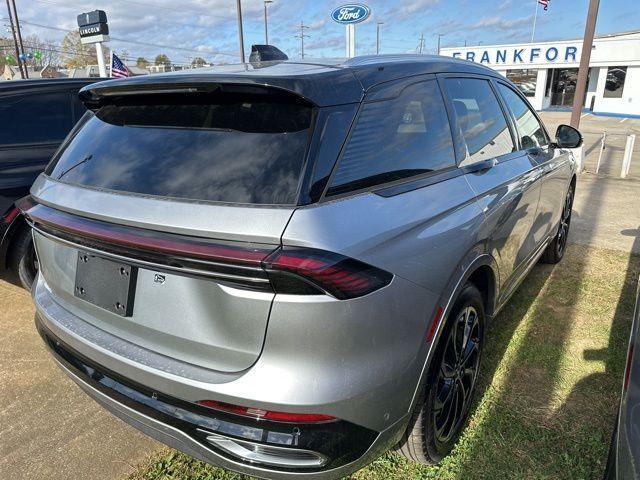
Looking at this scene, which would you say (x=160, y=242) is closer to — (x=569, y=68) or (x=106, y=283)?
(x=106, y=283)

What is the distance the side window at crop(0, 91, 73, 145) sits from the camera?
13.1 feet

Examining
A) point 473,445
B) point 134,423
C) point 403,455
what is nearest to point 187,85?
point 134,423

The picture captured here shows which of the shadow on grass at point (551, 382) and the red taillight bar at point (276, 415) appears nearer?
the red taillight bar at point (276, 415)

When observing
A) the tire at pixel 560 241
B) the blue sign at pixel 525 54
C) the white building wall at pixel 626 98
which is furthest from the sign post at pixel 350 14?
the white building wall at pixel 626 98

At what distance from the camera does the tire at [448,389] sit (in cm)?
202

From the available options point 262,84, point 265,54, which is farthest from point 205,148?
point 265,54

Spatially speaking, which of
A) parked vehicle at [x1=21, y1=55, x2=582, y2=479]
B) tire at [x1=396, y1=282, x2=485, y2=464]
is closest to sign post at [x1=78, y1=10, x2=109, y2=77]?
parked vehicle at [x1=21, y1=55, x2=582, y2=479]

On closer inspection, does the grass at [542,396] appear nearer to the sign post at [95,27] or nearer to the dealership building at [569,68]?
the sign post at [95,27]

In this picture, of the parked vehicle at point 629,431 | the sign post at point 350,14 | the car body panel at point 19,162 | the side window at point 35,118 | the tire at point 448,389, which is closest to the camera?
the parked vehicle at point 629,431

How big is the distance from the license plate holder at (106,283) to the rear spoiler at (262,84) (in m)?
0.69

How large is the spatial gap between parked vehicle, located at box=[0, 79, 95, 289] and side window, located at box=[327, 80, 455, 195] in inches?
123

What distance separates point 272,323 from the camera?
58.9 inches

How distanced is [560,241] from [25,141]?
4.91m

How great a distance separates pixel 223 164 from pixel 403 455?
1515 millimetres
